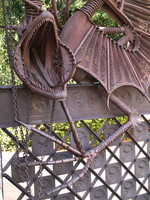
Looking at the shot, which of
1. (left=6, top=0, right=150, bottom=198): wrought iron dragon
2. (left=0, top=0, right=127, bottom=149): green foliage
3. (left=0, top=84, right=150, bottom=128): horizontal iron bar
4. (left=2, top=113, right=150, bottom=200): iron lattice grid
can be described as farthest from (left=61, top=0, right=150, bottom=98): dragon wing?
(left=0, top=0, right=127, bottom=149): green foliage

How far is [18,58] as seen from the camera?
1369mm

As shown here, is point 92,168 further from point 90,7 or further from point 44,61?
point 90,7

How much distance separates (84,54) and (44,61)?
299mm

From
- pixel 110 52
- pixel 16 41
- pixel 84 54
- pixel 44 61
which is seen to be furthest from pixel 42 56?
pixel 16 41

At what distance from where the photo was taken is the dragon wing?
1662 mm

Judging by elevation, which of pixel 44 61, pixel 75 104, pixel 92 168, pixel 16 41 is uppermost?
pixel 16 41

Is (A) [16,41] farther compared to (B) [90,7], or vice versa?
(A) [16,41]

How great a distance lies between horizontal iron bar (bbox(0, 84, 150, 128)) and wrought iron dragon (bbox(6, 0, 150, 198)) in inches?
3.5

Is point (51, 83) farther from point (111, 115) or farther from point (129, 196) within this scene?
point (129, 196)

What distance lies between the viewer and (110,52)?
180 centimetres

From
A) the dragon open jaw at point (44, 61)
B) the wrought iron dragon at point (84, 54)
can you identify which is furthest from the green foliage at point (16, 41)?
the dragon open jaw at point (44, 61)

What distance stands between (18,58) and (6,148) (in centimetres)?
265

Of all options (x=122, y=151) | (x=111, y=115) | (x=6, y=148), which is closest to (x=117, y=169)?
(x=122, y=151)

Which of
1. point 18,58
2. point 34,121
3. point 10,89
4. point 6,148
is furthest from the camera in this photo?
point 6,148
